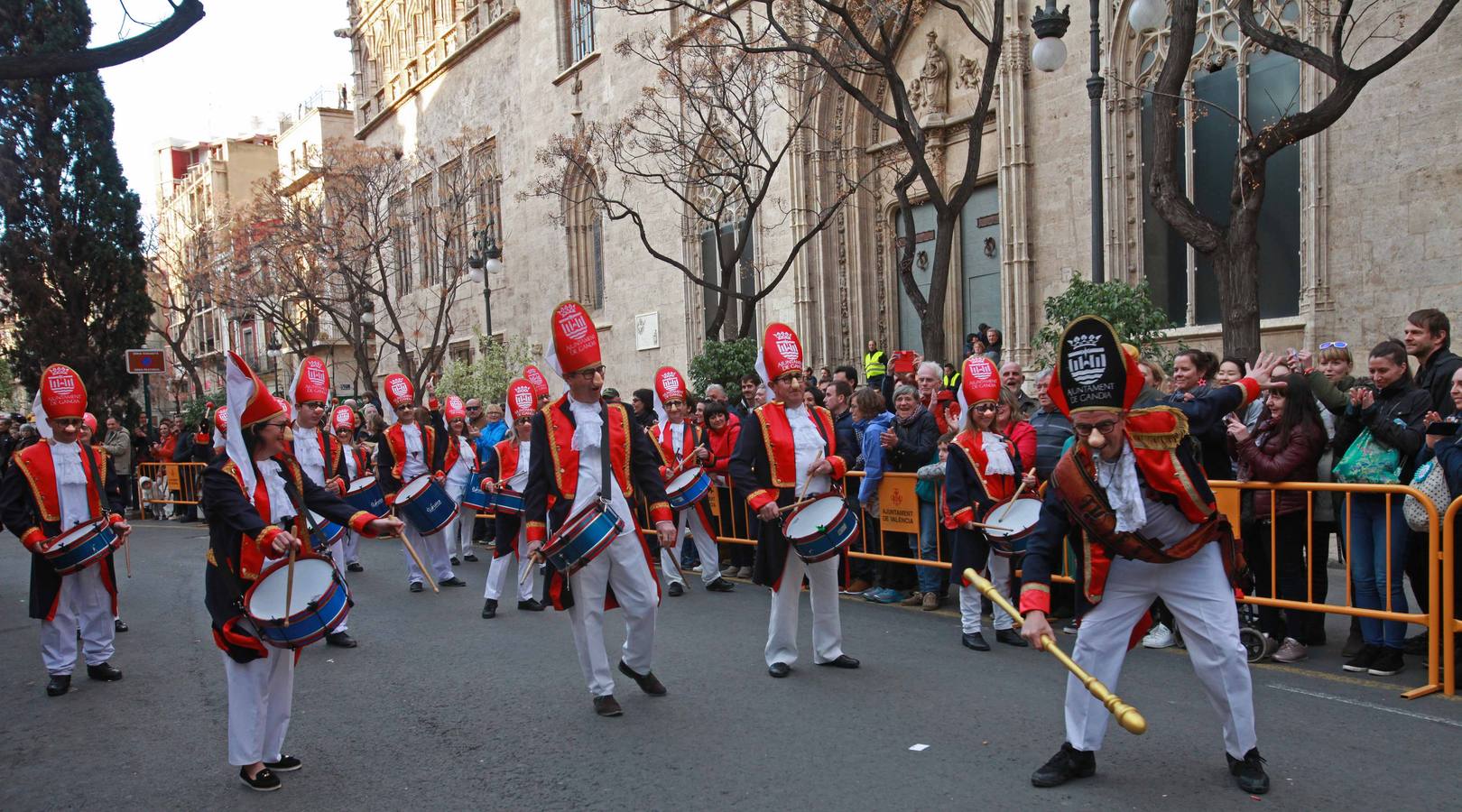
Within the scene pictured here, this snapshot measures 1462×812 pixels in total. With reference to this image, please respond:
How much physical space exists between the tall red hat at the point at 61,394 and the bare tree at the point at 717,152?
10.9 meters

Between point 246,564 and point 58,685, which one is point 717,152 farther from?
point 246,564

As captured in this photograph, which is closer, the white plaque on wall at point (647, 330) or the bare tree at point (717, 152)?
the bare tree at point (717, 152)

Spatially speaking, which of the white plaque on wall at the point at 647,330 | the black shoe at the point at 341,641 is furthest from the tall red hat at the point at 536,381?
the white plaque on wall at the point at 647,330

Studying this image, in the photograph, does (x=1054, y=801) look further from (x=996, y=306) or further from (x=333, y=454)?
(x=996, y=306)

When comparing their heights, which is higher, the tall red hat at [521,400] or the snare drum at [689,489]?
the tall red hat at [521,400]

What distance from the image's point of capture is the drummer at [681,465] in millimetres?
10398

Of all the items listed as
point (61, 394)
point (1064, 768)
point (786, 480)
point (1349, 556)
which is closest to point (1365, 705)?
point (1349, 556)

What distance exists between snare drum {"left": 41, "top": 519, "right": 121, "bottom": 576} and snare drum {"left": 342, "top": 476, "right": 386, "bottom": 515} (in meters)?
2.37

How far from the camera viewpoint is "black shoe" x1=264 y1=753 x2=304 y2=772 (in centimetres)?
538

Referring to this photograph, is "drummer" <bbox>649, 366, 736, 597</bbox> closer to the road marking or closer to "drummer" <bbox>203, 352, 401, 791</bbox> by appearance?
"drummer" <bbox>203, 352, 401, 791</bbox>

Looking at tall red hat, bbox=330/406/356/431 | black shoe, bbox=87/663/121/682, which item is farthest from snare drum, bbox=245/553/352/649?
tall red hat, bbox=330/406/356/431

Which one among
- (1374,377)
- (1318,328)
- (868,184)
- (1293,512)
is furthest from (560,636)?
(868,184)

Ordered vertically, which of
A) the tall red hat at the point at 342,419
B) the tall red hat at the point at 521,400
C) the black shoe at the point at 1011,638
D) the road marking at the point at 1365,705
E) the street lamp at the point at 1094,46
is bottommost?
the black shoe at the point at 1011,638

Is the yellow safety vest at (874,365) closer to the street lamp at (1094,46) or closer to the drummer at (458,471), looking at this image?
the street lamp at (1094,46)
